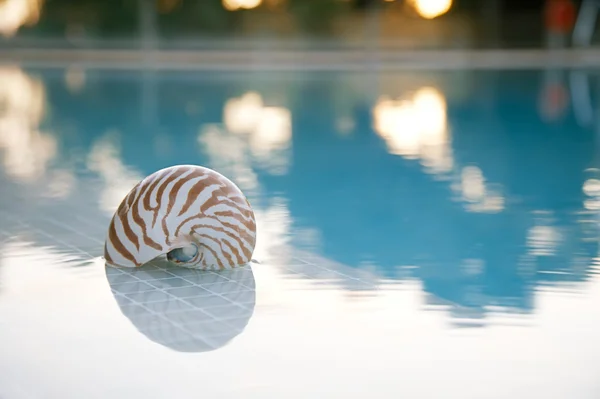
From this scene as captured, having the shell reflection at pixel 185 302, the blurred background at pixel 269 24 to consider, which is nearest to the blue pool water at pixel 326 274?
the shell reflection at pixel 185 302

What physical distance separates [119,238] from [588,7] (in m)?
20.5

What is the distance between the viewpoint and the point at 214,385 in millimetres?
3256

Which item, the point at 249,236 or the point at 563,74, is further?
the point at 563,74

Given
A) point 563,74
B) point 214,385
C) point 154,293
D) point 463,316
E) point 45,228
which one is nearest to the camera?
point 214,385

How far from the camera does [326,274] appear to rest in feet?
15.4

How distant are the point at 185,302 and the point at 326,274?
72 cm

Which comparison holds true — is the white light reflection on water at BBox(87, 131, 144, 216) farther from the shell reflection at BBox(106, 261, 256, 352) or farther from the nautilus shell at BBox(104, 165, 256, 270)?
the shell reflection at BBox(106, 261, 256, 352)

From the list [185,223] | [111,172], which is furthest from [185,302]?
[111,172]

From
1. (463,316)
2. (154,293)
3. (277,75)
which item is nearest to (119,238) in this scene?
(154,293)

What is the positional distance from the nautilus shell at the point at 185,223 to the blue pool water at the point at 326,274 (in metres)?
0.10

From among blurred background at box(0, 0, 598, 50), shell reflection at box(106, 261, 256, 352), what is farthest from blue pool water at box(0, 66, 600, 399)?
blurred background at box(0, 0, 598, 50)

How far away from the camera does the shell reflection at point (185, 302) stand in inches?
149

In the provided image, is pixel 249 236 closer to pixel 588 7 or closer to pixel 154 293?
pixel 154 293

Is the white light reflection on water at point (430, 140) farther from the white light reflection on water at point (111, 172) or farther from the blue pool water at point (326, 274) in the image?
the white light reflection on water at point (111, 172)
